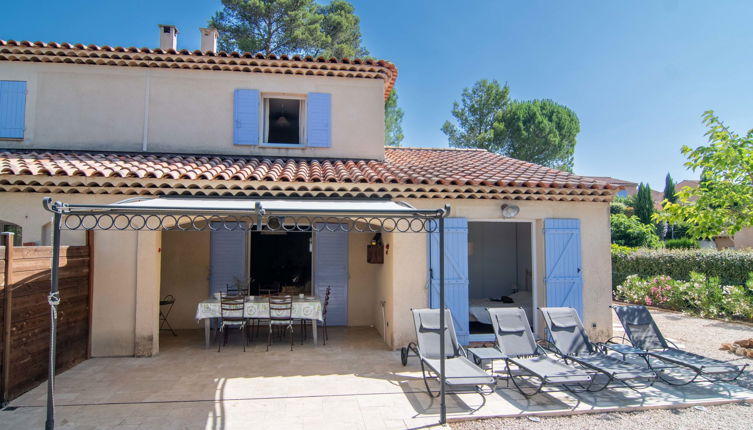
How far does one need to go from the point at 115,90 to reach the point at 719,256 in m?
25.4

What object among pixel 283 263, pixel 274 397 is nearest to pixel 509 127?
pixel 283 263

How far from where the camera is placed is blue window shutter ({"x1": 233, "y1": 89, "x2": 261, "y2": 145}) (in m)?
13.7

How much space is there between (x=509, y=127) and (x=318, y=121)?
1135 inches

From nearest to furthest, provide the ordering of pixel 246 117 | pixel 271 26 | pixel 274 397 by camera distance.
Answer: pixel 274 397, pixel 246 117, pixel 271 26

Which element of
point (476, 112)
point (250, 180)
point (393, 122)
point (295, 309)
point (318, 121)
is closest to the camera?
point (250, 180)

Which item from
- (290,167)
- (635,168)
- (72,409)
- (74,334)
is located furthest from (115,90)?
(635,168)

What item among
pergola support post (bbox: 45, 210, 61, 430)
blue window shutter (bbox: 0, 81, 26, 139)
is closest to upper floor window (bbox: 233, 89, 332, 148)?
A: blue window shutter (bbox: 0, 81, 26, 139)

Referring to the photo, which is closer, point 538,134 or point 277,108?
point 277,108

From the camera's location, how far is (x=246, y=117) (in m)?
13.7

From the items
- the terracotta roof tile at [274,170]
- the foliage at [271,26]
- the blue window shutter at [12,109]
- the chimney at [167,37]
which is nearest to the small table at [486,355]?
the terracotta roof tile at [274,170]

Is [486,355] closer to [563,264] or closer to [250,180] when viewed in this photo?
[563,264]

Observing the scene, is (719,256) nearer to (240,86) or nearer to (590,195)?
(590,195)

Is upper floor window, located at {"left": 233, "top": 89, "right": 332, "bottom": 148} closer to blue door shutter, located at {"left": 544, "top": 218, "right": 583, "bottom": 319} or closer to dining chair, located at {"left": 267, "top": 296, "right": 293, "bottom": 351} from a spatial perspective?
dining chair, located at {"left": 267, "top": 296, "right": 293, "bottom": 351}

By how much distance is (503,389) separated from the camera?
841 cm
